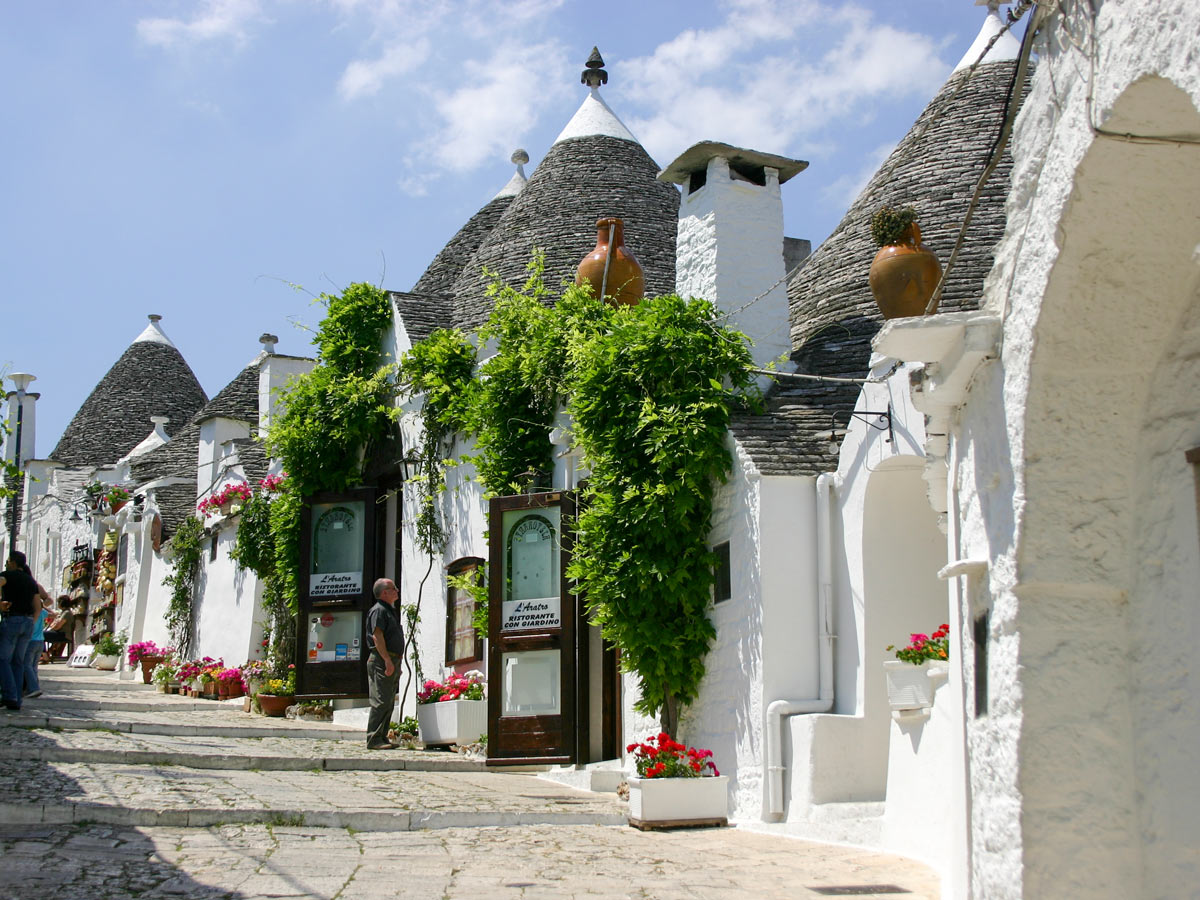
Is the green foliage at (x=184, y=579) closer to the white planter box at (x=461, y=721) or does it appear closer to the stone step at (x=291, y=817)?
the white planter box at (x=461, y=721)

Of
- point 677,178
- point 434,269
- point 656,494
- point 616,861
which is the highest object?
point 434,269

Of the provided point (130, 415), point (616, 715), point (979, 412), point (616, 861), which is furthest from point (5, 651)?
point (130, 415)

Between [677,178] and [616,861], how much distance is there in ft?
22.4

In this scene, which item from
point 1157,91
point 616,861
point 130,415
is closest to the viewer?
point 1157,91

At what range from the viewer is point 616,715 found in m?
10.9

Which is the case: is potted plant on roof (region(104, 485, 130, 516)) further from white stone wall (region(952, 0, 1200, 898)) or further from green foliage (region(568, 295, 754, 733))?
white stone wall (region(952, 0, 1200, 898))

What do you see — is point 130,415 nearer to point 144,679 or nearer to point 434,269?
point 144,679

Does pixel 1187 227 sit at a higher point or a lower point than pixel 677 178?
lower

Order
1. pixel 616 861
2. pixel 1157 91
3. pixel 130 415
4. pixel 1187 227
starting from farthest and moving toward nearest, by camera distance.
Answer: pixel 130 415
pixel 616 861
pixel 1187 227
pixel 1157 91

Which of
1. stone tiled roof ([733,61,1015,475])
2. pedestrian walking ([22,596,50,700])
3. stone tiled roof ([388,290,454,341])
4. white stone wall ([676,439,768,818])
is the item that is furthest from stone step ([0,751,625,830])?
stone tiled roof ([388,290,454,341])

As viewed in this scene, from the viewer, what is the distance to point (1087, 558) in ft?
14.6

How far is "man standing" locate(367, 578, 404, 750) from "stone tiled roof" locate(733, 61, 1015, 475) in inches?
144

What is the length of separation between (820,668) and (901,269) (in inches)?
111

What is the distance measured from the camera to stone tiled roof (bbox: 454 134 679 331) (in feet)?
48.9
